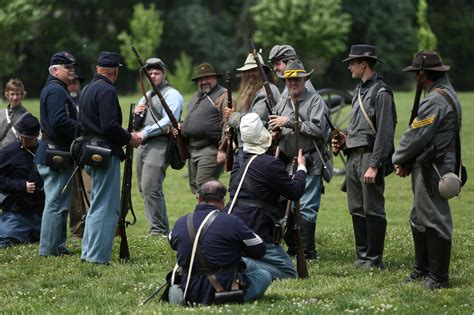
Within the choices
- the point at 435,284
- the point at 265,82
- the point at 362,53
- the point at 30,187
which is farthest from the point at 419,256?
the point at 30,187

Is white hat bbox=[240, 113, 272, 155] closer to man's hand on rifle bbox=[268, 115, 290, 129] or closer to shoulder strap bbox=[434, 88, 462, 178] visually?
man's hand on rifle bbox=[268, 115, 290, 129]

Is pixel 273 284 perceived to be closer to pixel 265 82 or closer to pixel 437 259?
pixel 437 259

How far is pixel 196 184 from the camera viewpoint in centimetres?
1394

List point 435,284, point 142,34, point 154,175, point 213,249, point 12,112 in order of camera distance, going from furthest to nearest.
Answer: point 142,34 < point 12,112 < point 154,175 < point 435,284 < point 213,249

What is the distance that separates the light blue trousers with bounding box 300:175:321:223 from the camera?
37.4ft

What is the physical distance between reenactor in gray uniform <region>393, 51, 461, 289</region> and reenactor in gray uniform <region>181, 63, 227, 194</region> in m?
4.41

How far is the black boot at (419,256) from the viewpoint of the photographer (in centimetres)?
973

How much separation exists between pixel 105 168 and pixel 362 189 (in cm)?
286

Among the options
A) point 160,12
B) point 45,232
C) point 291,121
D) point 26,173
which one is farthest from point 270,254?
point 160,12

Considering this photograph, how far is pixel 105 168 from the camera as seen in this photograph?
11.3 m

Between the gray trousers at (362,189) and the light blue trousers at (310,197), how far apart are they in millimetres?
511

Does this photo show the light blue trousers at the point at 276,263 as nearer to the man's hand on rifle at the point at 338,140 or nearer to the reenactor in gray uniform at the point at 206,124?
the man's hand on rifle at the point at 338,140

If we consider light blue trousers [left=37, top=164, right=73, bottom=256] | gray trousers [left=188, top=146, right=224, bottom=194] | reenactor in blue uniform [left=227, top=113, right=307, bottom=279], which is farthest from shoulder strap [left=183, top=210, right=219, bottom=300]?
gray trousers [left=188, top=146, right=224, bottom=194]

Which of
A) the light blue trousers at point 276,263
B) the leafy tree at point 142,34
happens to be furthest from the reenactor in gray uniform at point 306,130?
the leafy tree at point 142,34
